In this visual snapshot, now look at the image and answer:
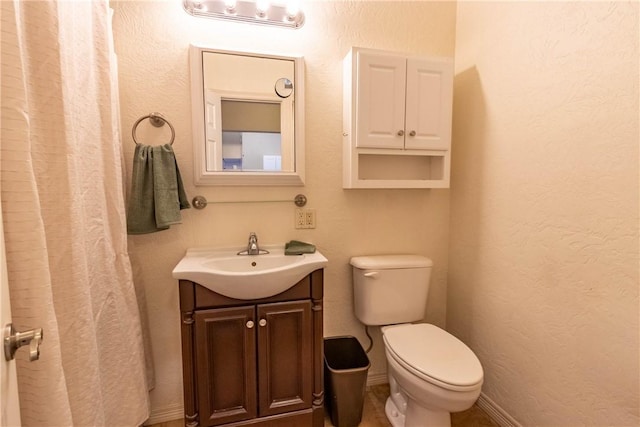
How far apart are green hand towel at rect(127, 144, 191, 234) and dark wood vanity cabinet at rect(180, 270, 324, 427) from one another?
35 cm

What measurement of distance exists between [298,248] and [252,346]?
0.50 m

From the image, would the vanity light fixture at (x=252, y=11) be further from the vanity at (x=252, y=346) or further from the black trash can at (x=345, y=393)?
the black trash can at (x=345, y=393)

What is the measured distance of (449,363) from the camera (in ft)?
4.17

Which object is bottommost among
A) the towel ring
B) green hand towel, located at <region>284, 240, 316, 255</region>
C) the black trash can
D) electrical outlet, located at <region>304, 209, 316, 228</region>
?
the black trash can

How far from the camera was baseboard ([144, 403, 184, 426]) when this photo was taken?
5.09 feet

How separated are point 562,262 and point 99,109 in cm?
187

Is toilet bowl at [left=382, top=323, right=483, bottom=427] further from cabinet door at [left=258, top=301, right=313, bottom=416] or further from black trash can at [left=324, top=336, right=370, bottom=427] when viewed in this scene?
cabinet door at [left=258, top=301, right=313, bottom=416]

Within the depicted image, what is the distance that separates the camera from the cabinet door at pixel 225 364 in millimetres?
1268

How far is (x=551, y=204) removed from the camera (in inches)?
49.9

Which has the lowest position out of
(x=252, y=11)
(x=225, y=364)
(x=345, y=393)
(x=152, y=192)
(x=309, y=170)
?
(x=345, y=393)

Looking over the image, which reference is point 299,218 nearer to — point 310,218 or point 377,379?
point 310,218

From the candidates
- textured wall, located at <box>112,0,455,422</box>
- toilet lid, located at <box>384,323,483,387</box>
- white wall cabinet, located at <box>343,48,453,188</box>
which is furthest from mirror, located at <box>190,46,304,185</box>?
toilet lid, located at <box>384,323,483,387</box>

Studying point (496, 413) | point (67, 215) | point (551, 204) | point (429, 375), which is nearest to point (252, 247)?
point (67, 215)

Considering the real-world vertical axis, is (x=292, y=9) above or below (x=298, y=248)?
above
